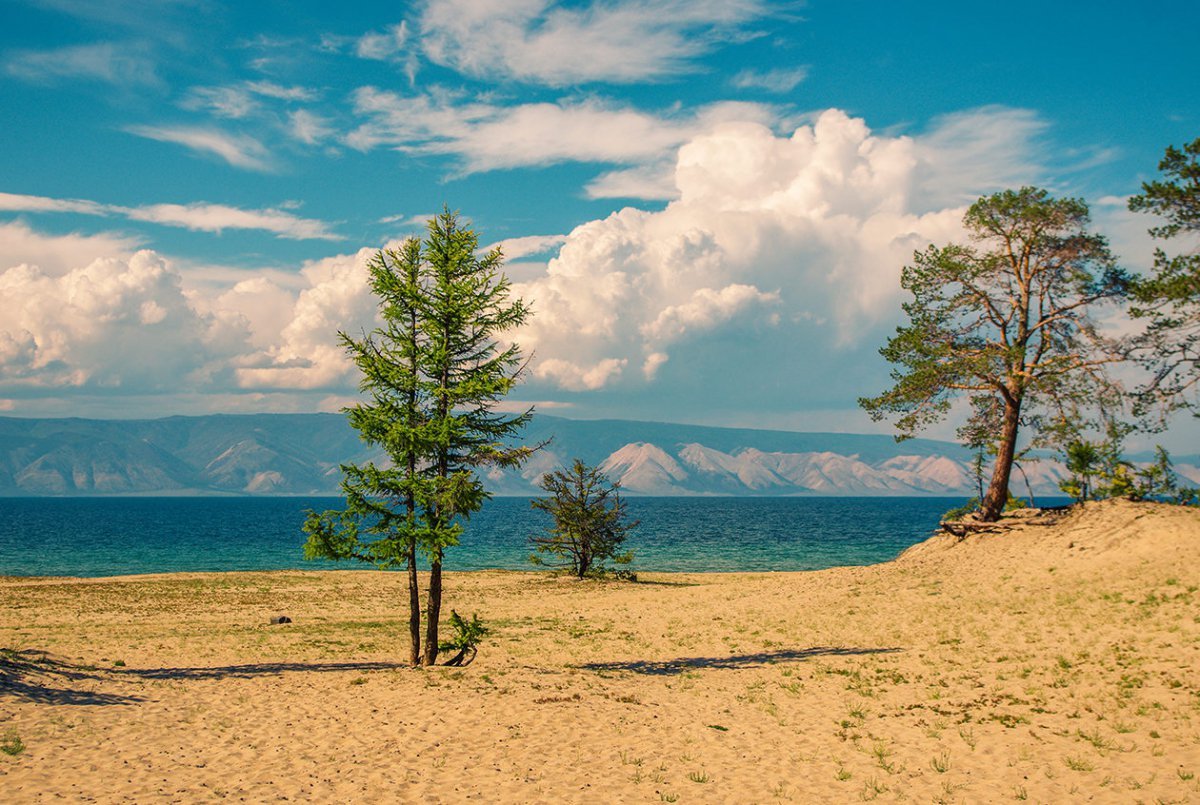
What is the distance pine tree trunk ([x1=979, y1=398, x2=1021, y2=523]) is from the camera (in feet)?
110

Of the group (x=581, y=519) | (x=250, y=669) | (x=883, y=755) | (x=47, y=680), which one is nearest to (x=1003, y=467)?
(x=883, y=755)

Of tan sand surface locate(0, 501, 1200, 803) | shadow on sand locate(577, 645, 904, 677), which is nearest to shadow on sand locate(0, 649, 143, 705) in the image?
tan sand surface locate(0, 501, 1200, 803)

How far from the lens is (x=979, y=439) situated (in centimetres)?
3484

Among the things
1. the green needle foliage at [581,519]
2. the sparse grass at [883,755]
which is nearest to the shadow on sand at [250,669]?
the sparse grass at [883,755]

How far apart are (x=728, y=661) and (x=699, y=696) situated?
464 cm

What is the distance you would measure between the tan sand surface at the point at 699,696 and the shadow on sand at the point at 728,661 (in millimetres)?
158

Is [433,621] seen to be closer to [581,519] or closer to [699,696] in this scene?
[699,696]

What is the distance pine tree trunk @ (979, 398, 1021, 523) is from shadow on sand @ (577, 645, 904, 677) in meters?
15.0

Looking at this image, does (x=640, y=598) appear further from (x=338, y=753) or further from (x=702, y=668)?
(x=338, y=753)

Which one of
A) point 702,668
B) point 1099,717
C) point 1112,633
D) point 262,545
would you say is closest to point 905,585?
point 1112,633

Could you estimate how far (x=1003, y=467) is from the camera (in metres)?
34.4

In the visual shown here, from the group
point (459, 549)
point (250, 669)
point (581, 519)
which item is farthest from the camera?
point (459, 549)

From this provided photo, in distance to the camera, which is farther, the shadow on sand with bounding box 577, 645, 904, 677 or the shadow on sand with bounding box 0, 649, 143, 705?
the shadow on sand with bounding box 577, 645, 904, 677

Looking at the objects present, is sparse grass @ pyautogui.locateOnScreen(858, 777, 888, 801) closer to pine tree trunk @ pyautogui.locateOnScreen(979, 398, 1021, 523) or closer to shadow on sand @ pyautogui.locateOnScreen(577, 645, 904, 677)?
shadow on sand @ pyautogui.locateOnScreen(577, 645, 904, 677)
